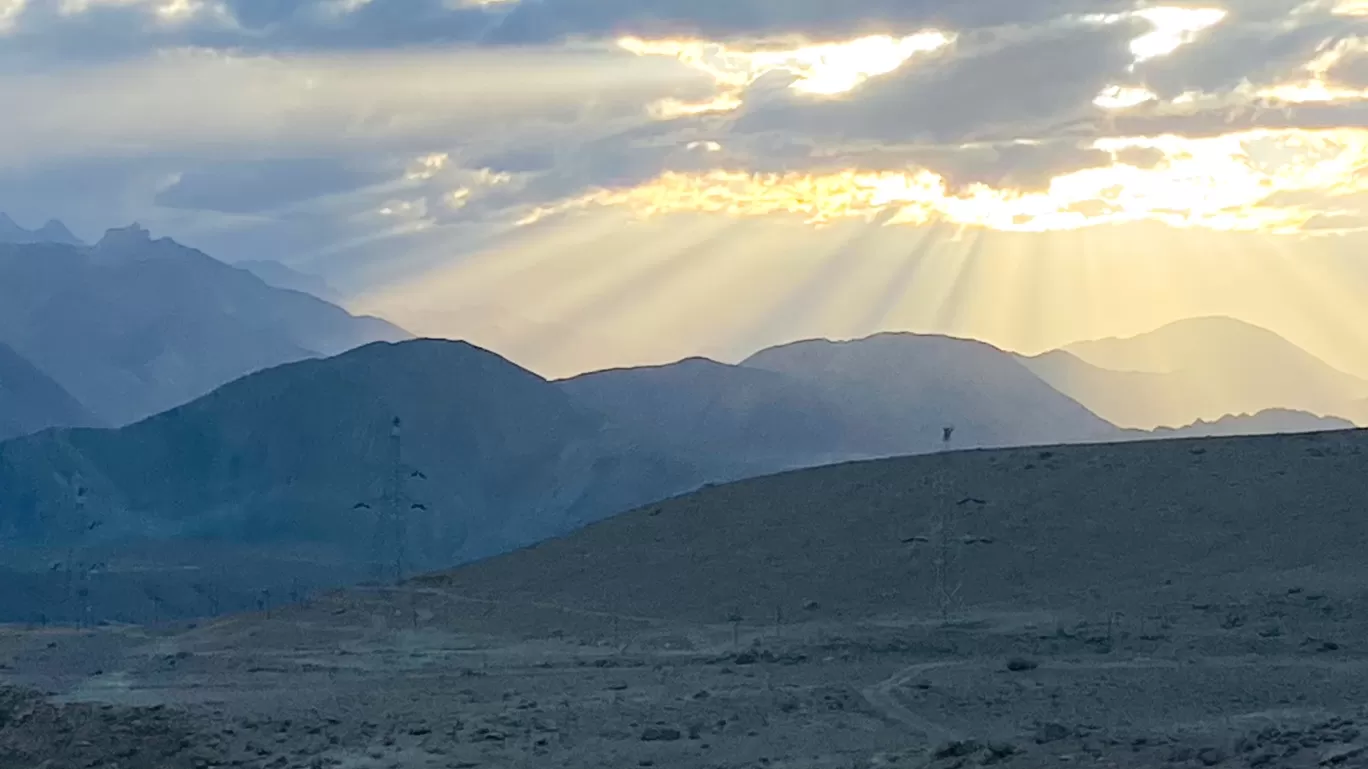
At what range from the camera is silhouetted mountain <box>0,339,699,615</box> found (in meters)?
160

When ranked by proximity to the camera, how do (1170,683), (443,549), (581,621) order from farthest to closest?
(443,549) → (581,621) → (1170,683)

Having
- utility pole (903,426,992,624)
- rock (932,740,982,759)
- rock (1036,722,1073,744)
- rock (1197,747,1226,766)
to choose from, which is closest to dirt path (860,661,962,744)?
rock (1036,722,1073,744)

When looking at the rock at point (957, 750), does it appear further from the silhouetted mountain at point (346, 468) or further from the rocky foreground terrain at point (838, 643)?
the silhouetted mountain at point (346, 468)

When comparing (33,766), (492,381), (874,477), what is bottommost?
(33,766)

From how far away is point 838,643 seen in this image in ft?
145

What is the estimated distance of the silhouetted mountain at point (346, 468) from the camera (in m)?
160

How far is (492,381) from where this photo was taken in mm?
191125

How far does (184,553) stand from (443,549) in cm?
2359

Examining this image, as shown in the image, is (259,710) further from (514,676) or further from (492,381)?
(492,381)

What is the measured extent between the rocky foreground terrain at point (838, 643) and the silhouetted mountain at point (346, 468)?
297 feet

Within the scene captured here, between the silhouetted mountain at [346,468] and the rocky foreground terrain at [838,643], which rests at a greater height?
the silhouetted mountain at [346,468]

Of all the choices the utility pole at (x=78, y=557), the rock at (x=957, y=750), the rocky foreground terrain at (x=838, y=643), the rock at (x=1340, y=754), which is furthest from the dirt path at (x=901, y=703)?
the utility pole at (x=78, y=557)

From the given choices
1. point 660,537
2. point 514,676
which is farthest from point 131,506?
point 514,676

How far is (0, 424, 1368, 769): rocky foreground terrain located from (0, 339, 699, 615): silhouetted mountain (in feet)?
297
